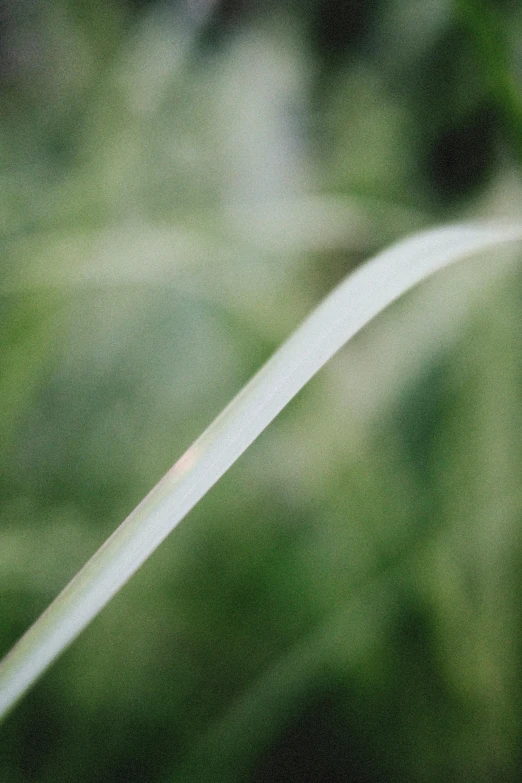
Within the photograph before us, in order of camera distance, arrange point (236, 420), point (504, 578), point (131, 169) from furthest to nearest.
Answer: point (131, 169) < point (504, 578) < point (236, 420)

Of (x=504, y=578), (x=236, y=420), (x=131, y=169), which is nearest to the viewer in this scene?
(x=236, y=420)

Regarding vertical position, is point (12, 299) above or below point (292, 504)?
above

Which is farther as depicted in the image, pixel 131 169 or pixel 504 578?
pixel 131 169

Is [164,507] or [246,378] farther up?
[246,378]

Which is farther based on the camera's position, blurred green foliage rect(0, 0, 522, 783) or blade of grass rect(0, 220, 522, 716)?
blurred green foliage rect(0, 0, 522, 783)

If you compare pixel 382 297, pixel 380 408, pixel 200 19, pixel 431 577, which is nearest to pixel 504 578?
pixel 431 577

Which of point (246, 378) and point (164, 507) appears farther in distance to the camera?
point (246, 378)

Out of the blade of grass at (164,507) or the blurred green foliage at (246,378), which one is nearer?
the blade of grass at (164,507)

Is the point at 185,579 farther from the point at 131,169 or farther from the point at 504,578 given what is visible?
the point at 131,169
